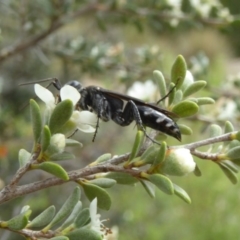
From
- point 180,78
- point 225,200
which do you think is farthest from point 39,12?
point 225,200

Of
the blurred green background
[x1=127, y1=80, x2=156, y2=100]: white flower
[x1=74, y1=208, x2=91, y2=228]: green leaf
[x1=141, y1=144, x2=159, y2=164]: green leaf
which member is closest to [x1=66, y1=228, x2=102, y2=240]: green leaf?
[x1=74, y1=208, x2=91, y2=228]: green leaf

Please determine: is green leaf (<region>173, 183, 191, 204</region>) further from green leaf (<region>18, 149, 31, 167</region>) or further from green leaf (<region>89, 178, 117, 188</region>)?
green leaf (<region>18, 149, 31, 167</region>)

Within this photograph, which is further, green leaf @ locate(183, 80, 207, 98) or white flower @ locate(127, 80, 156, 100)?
white flower @ locate(127, 80, 156, 100)

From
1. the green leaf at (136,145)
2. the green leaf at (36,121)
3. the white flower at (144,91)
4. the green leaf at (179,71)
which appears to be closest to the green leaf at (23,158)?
the green leaf at (36,121)

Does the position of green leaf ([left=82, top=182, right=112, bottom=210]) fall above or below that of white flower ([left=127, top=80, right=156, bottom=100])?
above

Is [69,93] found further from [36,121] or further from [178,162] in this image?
[178,162]

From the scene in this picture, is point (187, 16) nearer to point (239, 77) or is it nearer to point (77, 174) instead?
Result: point (239, 77)
